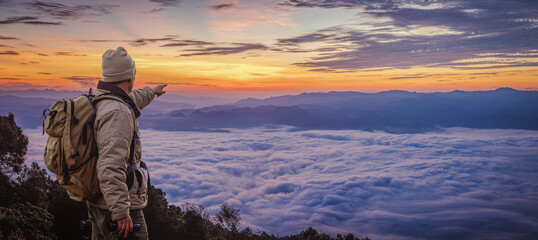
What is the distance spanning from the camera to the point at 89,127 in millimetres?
3129

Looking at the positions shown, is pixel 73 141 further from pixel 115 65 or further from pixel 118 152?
pixel 115 65

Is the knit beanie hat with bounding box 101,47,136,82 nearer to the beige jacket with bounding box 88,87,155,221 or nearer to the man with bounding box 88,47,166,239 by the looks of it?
the man with bounding box 88,47,166,239

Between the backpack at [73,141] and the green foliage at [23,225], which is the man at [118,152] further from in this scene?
the green foliage at [23,225]

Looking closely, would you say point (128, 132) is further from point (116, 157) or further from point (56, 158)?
point (56, 158)

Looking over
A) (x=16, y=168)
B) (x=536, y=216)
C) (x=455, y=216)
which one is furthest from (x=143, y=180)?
(x=536, y=216)

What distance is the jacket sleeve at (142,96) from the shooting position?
450 cm

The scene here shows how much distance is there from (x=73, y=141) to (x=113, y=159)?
0.42m

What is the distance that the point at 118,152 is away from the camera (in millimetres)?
3020

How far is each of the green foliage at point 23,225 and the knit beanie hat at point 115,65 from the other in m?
4.78

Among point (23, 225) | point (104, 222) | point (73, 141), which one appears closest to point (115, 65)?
point (73, 141)

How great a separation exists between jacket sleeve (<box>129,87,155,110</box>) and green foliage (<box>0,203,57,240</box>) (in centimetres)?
405

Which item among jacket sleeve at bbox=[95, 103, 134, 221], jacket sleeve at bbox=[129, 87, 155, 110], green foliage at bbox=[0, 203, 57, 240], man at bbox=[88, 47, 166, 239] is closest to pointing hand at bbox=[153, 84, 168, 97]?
jacket sleeve at bbox=[129, 87, 155, 110]

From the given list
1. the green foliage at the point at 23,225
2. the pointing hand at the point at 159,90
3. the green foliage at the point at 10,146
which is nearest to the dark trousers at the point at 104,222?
the pointing hand at the point at 159,90

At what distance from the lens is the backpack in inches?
121
